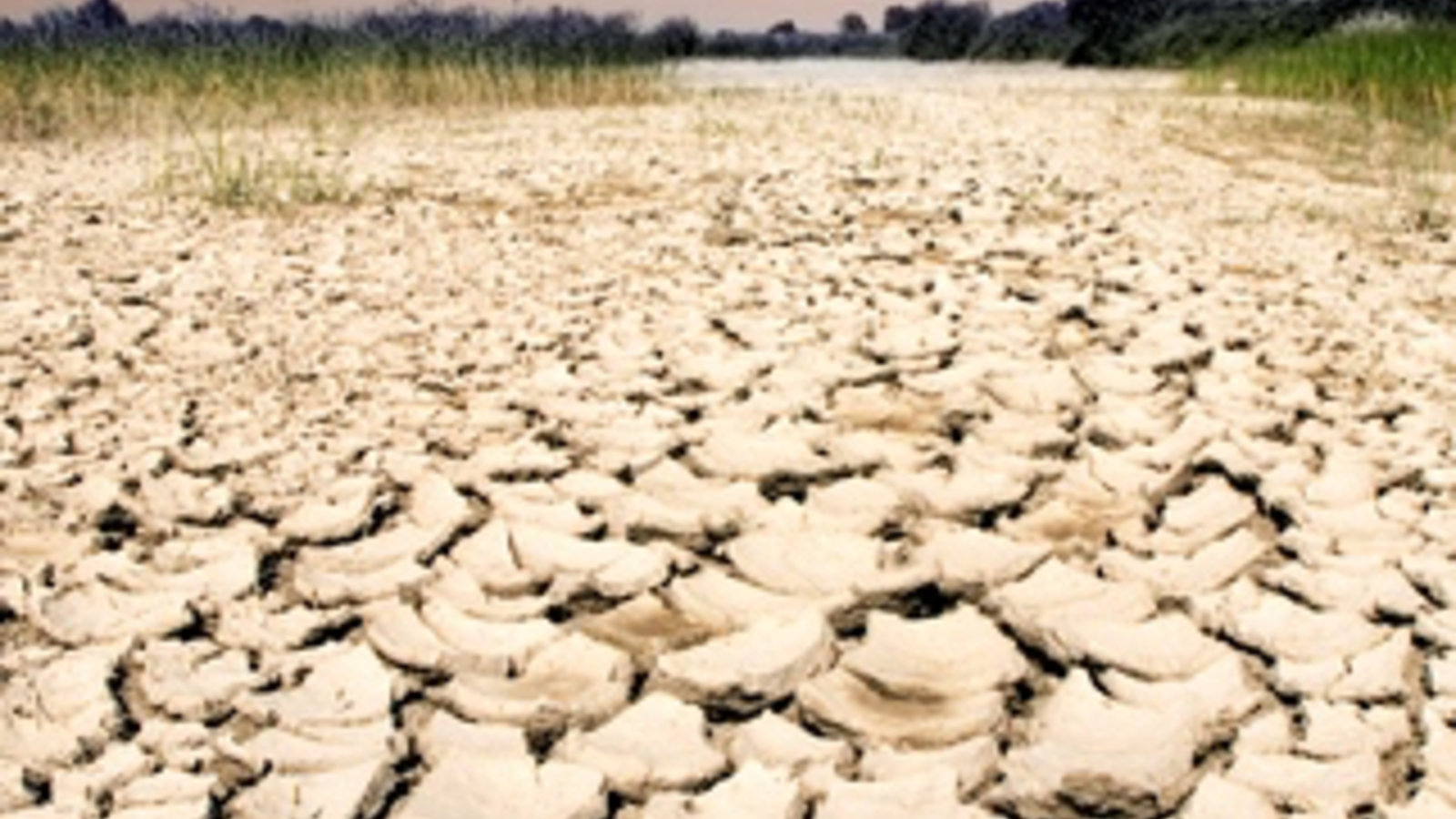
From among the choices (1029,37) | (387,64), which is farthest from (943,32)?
(387,64)

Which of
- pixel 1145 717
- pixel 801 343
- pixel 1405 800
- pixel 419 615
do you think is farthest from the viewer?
pixel 801 343

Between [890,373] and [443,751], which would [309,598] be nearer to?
[443,751]

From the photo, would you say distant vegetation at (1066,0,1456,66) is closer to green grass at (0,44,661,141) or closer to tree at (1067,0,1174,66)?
tree at (1067,0,1174,66)

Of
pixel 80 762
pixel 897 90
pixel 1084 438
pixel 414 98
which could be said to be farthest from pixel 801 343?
pixel 897 90

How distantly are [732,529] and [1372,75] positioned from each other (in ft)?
23.3

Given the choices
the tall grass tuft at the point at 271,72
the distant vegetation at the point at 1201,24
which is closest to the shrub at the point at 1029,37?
the distant vegetation at the point at 1201,24

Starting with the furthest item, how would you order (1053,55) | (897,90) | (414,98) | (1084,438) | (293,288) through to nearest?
(1053,55) < (897,90) < (414,98) < (293,288) < (1084,438)

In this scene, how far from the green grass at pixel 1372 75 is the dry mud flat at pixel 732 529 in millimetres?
3441

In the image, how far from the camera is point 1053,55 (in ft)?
68.7

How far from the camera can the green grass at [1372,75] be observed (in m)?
6.41

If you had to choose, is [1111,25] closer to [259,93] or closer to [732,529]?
[259,93]

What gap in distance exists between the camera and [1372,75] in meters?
7.38

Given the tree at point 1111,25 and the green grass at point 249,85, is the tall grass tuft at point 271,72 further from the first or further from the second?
the tree at point 1111,25

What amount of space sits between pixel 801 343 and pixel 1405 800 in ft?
4.46
